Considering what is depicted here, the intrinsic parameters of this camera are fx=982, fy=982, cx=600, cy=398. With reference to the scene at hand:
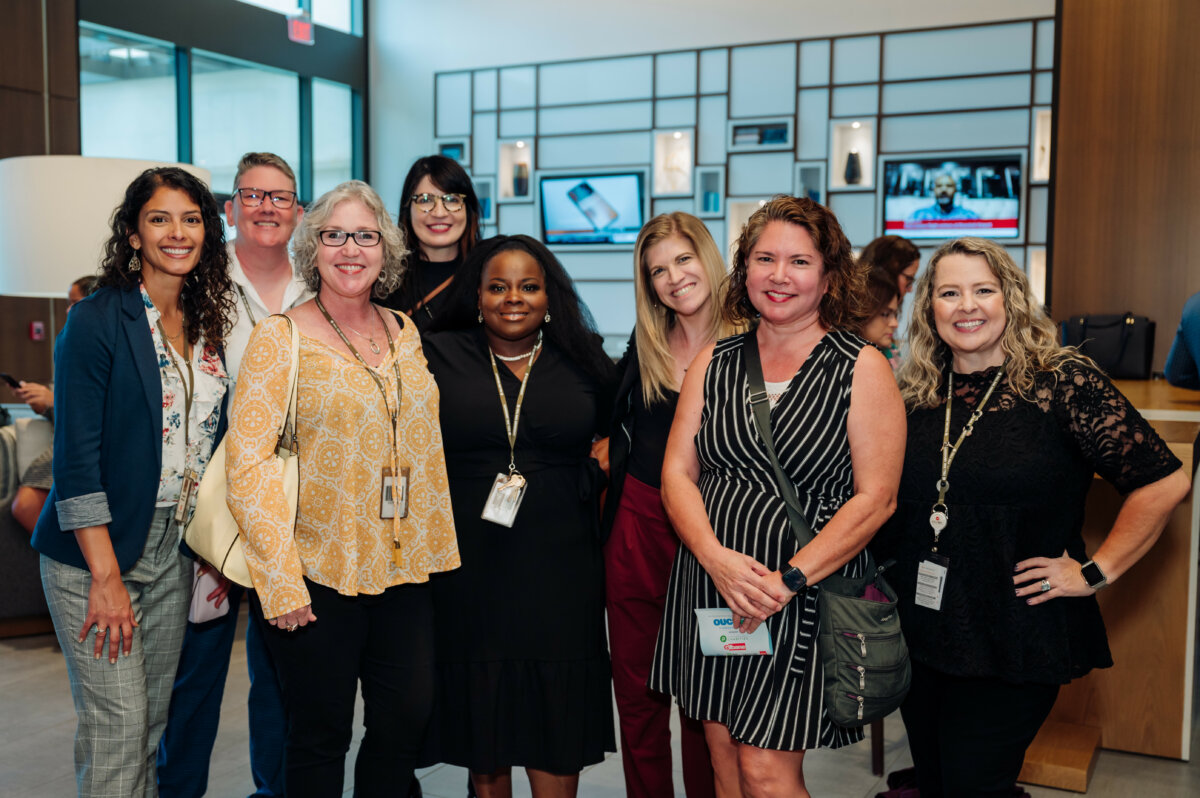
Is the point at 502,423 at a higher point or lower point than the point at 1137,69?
lower

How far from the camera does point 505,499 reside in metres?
2.25

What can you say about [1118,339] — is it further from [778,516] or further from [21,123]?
[21,123]

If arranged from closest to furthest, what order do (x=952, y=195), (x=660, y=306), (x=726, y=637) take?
1. (x=726, y=637)
2. (x=660, y=306)
3. (x=952, y=195)

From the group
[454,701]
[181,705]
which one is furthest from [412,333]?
[181,705]

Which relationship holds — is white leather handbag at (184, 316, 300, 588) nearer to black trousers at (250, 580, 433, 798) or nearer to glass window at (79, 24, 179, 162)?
black trousers at (250, 580, 433, 798)

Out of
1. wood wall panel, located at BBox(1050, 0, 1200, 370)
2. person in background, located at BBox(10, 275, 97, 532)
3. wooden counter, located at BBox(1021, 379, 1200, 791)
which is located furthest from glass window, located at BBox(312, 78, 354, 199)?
wooden counter, located at BBox(1021, 379, 1200, 791)

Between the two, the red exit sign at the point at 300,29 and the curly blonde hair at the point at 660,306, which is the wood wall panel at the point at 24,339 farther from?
the curly blonde hair at the point at 660,306

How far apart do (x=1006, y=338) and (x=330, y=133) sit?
9.93 m

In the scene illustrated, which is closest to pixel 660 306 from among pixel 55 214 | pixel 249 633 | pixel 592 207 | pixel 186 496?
pixel 186 496

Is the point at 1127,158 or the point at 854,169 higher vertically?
the point at 854,169

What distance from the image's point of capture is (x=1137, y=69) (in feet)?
14.5

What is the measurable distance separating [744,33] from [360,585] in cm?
823

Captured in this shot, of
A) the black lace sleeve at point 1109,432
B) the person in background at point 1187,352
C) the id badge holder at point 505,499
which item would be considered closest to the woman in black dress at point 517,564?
the id badge holder at point 505,499

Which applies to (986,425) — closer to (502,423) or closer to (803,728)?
(803,728)
